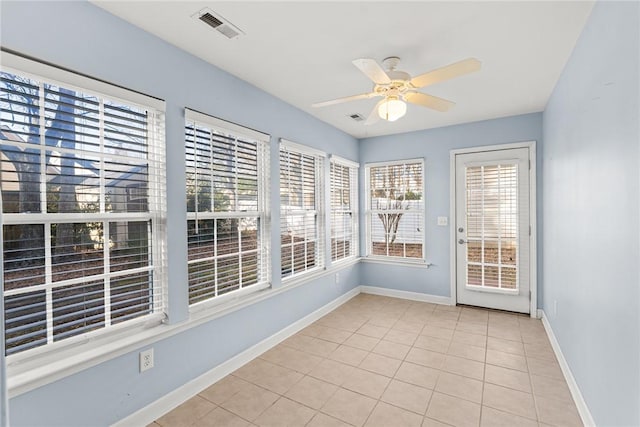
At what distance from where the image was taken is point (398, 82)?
2.23m

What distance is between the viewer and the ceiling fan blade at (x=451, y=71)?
1834 millimetres

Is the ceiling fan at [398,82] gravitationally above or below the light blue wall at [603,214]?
above

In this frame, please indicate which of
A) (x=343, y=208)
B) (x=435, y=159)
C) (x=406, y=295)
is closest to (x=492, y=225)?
(x=435, y=159)

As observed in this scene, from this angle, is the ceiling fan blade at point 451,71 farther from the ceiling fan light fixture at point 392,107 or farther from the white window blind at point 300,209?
the white window blind at point 300,209

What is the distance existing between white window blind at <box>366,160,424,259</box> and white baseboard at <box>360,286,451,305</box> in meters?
0.51

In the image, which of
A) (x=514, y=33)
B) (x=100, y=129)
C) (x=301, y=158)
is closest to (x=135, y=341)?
(x=100, y=129)

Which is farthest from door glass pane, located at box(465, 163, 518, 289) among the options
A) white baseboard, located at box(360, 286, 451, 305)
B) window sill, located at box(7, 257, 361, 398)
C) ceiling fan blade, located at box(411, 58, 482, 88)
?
window sill, located at box(7, 257, 361, 398)

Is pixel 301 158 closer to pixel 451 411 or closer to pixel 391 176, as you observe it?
pixel 391 176

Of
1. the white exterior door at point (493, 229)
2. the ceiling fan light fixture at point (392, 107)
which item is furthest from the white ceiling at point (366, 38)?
the white exterior door at point (493, 229)

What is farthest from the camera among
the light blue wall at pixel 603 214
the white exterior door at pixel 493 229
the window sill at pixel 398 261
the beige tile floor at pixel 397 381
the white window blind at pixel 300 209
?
the window sill at pixel 398 261

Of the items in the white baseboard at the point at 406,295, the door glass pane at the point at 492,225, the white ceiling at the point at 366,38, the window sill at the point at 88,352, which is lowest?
the white baseboard at the point at 406,295

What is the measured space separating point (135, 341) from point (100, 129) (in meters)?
1.27

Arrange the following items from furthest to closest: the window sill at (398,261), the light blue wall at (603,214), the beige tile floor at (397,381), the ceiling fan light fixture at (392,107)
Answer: the window sill at (398,261) < the ceiling fan light fixture at (392,107) < the beige tile floor at (397,381) < the light blue wall at (603,214)

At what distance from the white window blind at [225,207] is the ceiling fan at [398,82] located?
0.96m
